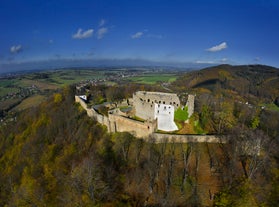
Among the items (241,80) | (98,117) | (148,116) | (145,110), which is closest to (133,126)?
(148,116)

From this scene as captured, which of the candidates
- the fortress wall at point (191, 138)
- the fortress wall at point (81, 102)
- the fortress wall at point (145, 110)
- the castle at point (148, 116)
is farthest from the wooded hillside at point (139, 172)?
the fortress wall at point (81, 102)

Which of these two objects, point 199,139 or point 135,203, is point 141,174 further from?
point 199,139

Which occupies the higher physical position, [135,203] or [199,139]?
[199,139]

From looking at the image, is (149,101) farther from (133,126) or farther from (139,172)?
(139,172)

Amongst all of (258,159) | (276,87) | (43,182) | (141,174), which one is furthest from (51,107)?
(276,87)

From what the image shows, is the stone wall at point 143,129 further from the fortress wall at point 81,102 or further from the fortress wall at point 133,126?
the fortress wall at point 81,102

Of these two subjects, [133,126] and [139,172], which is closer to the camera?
[139,172]
